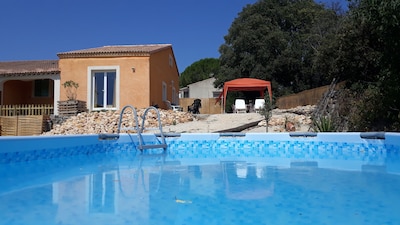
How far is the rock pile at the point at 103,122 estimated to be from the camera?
1370 cm

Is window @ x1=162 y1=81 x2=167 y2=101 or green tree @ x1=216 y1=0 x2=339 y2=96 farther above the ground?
green tree @ x1=216 y1=0 x2=339 y2=96

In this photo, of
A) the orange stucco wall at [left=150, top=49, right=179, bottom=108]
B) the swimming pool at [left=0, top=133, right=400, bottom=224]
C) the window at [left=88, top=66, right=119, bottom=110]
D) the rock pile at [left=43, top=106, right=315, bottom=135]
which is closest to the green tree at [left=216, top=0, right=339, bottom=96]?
the orange stucco wall at [left=150, top=49, right=179, bottom=108]

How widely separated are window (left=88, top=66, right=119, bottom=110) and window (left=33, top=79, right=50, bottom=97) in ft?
13.4

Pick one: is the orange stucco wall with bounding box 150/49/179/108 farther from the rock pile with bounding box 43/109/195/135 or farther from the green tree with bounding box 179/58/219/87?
the green tree with bounding box 179/58/219/87

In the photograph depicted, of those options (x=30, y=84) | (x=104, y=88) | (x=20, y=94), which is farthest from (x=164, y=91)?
(x=20, y=94)

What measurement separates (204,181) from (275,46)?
28415 mm

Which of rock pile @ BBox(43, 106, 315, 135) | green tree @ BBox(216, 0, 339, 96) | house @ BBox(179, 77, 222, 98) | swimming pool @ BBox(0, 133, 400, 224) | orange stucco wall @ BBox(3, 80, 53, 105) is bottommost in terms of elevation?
swimming pool @ BBox(0, 133, 400, 224)

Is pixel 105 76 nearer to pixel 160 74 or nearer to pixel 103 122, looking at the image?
pixel 160 74

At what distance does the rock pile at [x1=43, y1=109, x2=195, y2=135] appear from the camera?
13703 mm

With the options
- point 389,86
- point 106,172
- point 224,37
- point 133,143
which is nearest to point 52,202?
point 106,172

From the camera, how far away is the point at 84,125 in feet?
46.5

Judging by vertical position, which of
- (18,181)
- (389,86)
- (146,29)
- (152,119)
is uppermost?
(146,29)

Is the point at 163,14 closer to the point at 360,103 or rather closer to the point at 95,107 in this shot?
the point at 95,107

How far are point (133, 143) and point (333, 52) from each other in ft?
33.0
